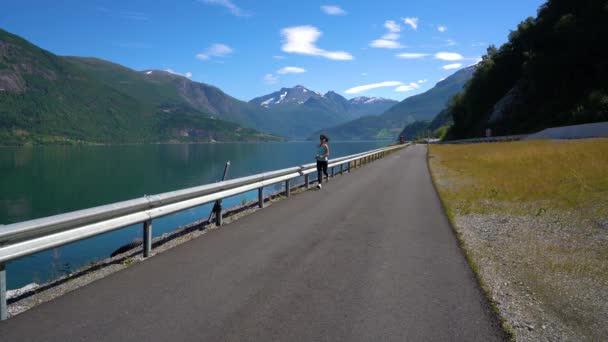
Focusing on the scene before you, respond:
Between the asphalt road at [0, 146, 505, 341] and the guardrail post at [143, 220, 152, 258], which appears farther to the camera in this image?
the guardrail post at [143, 220, 152, 258]

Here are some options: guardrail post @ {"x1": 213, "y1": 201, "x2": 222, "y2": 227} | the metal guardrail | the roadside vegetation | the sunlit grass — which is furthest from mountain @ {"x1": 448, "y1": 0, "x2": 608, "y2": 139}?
the metal guardrail

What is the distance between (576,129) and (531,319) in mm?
46127

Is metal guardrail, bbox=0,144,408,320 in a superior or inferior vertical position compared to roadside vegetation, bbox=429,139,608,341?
superior

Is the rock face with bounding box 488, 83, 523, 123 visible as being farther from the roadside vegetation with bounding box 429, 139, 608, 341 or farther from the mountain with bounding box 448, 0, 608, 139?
the roadside vegetation with bounding box 429, 139, 608, 341

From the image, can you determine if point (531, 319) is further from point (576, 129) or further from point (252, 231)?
point (576, 129)

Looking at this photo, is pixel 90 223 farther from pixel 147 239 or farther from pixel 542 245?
pixel 542 245

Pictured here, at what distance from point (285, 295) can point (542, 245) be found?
16.4 feet

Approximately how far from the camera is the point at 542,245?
23.8 ft

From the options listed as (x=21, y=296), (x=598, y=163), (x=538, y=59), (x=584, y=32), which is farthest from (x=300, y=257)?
(x=538, y=59)

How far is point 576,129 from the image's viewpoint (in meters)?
42.3

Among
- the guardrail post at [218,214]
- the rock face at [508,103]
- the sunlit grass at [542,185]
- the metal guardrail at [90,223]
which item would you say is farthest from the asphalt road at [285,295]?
the rock face at [508,103]

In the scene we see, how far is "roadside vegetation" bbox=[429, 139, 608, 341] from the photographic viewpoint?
14.0 ft

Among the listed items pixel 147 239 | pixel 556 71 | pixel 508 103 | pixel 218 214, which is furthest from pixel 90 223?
pixel 508 103

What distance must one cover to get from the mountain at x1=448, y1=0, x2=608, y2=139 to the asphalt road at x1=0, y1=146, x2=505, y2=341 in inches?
2037
